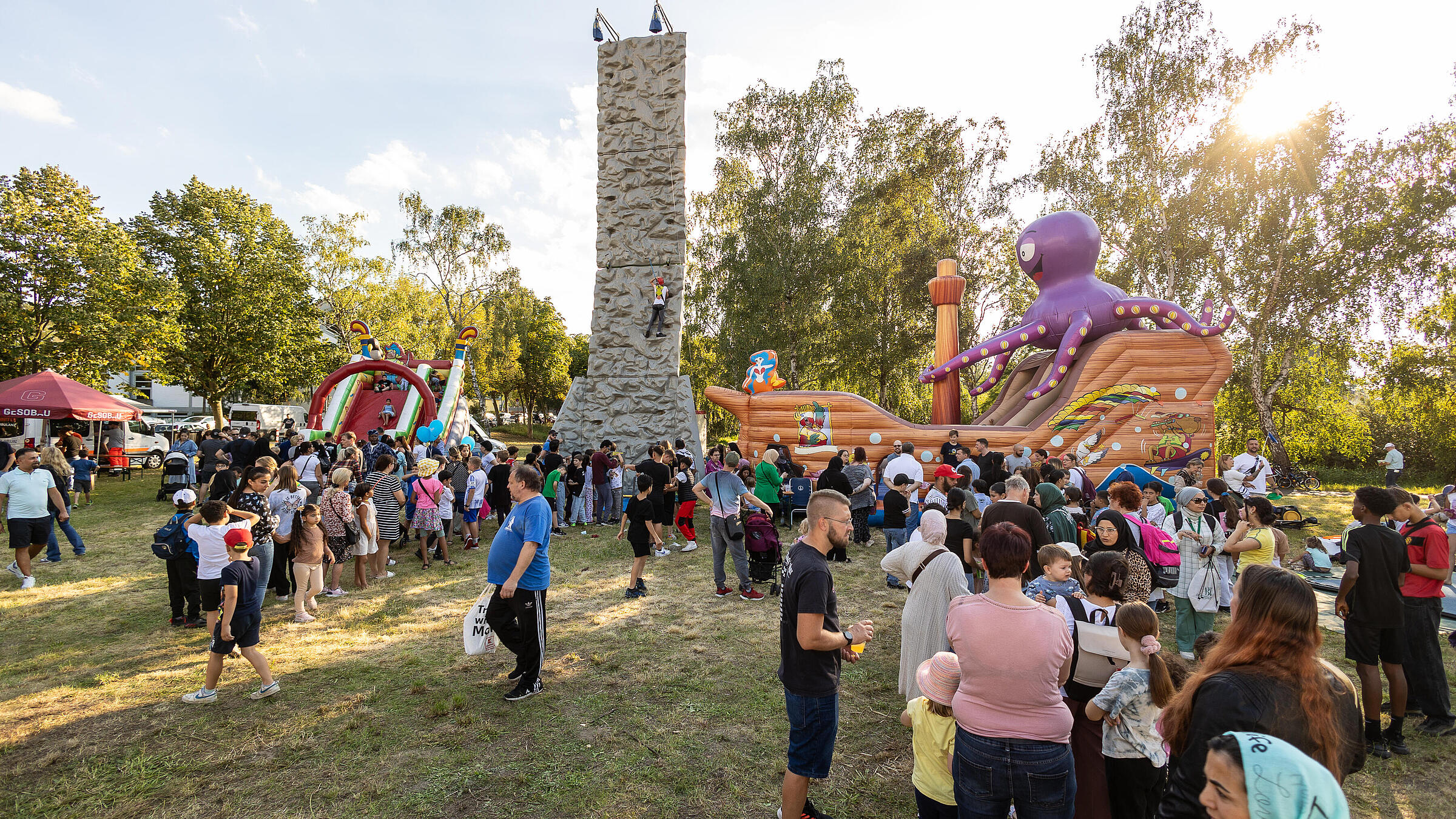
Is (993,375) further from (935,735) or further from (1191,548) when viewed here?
(935,735)

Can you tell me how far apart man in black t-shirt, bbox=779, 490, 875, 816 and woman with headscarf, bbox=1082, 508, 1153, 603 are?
2544mm

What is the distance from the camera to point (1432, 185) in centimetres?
1744

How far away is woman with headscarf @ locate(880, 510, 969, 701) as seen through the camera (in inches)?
155

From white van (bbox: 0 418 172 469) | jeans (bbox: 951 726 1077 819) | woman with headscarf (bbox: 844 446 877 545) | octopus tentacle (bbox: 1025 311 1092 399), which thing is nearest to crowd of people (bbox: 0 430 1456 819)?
jeans (bbox: 951 726 1077 819)

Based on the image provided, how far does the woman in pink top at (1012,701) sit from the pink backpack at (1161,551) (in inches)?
157

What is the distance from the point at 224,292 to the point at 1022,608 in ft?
87.3

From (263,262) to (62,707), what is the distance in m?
22.1

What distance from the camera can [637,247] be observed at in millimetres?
14844

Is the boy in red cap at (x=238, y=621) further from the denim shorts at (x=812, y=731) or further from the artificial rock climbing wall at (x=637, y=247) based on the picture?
the artificial rock climbing wall at (x=637, y=247)

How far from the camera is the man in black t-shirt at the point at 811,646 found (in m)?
2.86

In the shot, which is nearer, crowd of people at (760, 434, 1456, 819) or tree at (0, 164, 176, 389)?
crowd of people at (760, 434, 1456, 819)

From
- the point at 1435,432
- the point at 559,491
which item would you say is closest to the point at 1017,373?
the point at 559,491

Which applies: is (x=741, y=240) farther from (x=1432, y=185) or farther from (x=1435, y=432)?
(x=1435, y=432)

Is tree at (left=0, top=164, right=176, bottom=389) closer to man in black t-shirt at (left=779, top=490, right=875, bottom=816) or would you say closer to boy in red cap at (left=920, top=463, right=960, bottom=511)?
boy in red cap at (left=920, top=463, right=960, bottom=511)
